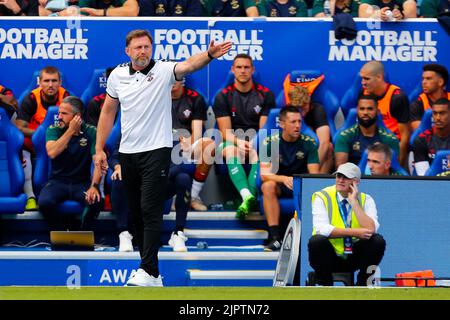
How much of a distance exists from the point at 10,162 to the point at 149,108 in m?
3.78

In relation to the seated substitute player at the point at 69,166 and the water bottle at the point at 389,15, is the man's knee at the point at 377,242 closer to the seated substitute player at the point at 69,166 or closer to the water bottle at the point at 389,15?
the seated substitute player at the point at 69,166

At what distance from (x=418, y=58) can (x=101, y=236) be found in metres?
4.32

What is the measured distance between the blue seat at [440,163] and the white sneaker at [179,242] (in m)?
2.71

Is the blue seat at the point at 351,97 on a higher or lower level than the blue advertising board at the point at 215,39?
lower

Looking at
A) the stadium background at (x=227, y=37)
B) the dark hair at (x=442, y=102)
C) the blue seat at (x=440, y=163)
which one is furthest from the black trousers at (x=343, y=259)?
the stadium background at (x=227, y=37)

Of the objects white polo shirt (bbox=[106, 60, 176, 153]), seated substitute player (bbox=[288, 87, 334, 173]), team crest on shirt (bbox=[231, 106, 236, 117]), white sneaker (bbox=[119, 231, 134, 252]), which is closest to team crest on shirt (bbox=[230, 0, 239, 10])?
team crest on shirt (bbox=[231, 106, 236, 117])

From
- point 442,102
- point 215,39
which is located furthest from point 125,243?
point 442,102

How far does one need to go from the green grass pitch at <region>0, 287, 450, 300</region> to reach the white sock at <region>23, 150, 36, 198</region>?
4.51m

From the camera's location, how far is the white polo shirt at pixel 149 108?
33.5 feet

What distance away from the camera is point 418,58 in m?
14.9

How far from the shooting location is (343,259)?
10.9 meters
